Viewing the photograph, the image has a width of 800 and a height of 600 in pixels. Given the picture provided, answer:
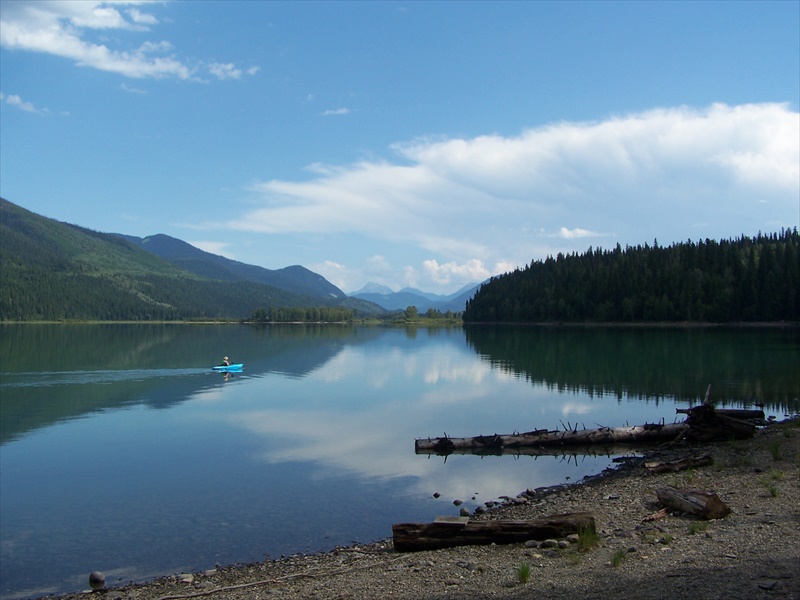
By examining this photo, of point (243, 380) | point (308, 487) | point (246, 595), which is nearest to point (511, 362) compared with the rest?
point (243, 380)

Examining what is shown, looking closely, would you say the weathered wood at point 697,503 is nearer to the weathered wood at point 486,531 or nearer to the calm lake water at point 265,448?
the weathered wood at point 486,531

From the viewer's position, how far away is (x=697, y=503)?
17094 mm

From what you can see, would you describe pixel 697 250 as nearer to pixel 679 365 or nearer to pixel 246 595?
pixel 679 365

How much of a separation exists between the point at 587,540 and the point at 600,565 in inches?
55.9

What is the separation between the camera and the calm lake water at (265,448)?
20.4 m

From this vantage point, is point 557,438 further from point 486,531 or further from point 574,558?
point 574,558

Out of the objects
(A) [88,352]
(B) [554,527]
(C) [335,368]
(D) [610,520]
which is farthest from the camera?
(A) [88,352]

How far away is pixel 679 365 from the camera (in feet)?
234

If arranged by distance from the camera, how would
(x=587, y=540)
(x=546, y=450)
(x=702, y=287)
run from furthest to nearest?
(x=702, y=287) < (x=546, y=450) < (x=587, y=540)

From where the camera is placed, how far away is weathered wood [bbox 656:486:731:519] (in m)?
16.8

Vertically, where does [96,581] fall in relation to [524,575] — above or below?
below

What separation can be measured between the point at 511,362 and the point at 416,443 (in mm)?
52833

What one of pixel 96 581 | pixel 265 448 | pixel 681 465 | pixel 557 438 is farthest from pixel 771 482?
pixel 265 448

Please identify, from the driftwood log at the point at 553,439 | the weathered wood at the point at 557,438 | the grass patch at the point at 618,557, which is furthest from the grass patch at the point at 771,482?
the weathered wood at the point at 557,438
